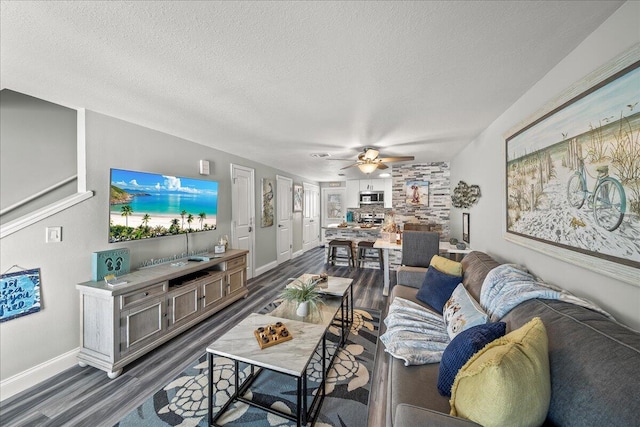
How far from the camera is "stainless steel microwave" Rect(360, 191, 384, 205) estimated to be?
6.79m

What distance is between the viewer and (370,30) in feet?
4.01

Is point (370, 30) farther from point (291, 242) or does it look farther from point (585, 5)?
point (291, 242)

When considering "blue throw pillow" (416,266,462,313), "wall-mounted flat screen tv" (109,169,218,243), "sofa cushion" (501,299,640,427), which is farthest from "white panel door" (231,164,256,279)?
"sofa cushion" (501,299,640,427)

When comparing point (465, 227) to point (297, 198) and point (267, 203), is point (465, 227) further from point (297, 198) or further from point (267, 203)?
point (297, 198)

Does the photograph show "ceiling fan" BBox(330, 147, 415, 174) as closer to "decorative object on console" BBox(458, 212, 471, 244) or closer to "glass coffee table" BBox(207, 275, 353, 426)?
"decorative object on console" BBox(458, 212, 471, 244)

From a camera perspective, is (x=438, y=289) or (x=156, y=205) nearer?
(x=438, y=289)

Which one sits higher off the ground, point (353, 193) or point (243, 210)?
point (353, 193)

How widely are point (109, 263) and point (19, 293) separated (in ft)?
1.83

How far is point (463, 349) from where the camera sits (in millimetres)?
1144

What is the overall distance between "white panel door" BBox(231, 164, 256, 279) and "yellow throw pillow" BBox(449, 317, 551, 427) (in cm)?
383

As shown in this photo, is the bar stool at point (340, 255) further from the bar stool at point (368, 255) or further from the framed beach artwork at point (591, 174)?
the framed beach artwork at point (591, 174)

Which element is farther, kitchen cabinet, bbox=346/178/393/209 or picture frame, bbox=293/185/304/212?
kitchen cabinet, bbox=346/178/393/209

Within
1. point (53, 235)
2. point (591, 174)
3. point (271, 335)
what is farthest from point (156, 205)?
point (591, 174)

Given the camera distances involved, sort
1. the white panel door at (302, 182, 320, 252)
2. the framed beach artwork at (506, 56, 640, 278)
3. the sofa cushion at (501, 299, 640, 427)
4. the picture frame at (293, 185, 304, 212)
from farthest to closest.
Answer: the white panel door at (302, 182, 320, 252), the picture frame at (293, 185, 304, 212), the framed beach artwork at (506, 56, 640, 278), the sofa cushion at (501, 299, 640, 427)
